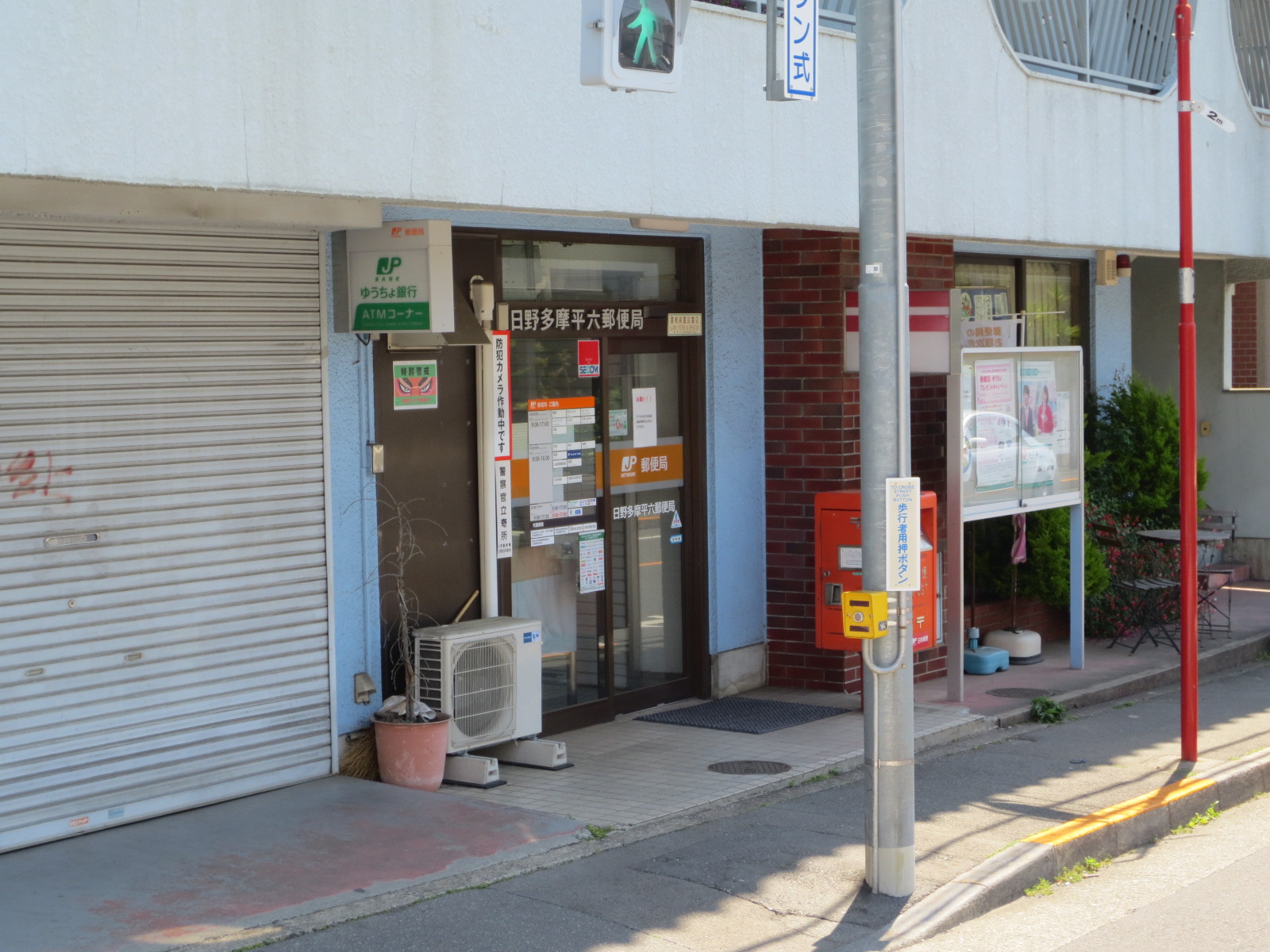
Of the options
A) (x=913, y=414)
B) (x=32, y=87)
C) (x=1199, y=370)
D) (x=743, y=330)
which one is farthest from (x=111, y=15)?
(x=1199, y=370)

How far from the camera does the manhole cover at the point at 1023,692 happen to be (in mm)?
10922

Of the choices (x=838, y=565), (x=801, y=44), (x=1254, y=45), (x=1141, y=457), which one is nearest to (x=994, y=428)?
(x=838, y=565)

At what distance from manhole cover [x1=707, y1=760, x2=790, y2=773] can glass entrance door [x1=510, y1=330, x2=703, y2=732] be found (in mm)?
1309

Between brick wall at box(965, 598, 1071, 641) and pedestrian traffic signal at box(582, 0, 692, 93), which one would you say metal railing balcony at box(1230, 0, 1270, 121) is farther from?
pedestrian traffic signal at box(582, 0, 692, 93)

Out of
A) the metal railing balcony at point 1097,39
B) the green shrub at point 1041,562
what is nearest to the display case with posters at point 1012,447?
the green shrub at point 1041,562

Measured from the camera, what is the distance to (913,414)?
11719mm

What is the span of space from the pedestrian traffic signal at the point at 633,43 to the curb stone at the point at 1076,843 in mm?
3618

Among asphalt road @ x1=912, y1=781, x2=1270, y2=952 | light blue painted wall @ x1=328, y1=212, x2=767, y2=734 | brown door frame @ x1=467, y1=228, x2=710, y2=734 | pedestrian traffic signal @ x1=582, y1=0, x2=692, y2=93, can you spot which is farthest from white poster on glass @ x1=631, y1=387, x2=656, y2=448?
pedestrian traffic signal @ x1=582, y1=0, x2=692, y2=93

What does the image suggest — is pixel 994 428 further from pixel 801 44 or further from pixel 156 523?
pixel 156 523

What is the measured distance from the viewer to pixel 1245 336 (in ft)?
57.2

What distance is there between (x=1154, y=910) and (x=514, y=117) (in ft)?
15.9

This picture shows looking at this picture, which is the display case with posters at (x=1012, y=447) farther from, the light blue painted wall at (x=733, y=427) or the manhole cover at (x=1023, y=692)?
the light blue painted wall at (x=733, y=427)

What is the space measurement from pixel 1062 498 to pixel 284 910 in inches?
293

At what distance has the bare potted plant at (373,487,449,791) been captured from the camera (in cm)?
809
